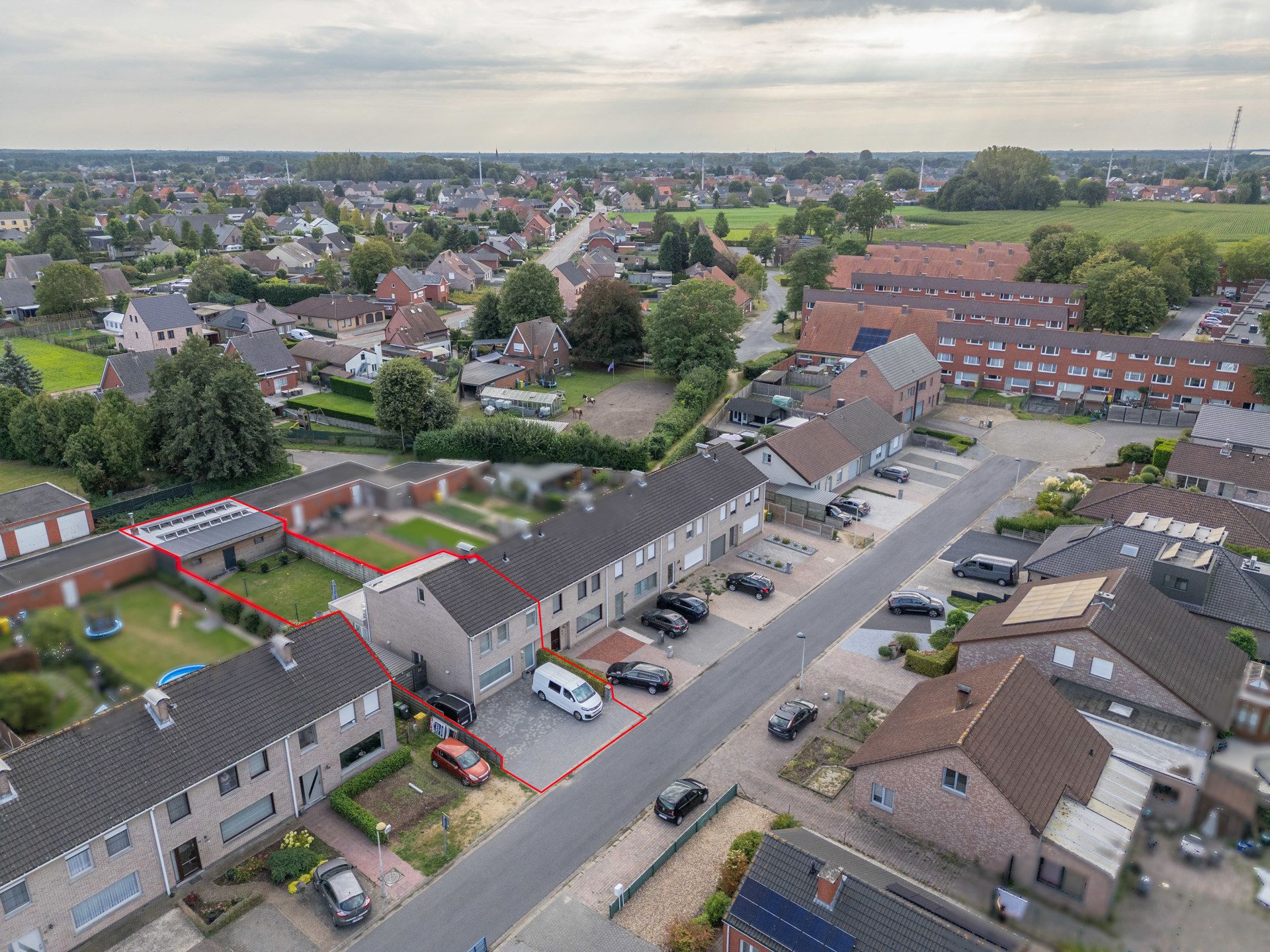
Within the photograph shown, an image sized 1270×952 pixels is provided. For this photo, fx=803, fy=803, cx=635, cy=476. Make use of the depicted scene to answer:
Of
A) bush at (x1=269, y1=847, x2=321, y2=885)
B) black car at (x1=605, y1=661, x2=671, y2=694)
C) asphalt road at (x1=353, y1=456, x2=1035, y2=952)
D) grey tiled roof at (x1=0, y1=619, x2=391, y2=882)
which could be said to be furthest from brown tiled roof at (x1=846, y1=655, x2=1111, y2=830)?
grey tiled roof at (x1=0, y1=619, x2=391, y2=882)

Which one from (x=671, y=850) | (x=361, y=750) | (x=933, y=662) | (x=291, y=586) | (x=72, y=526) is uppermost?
(x=933, y=662)

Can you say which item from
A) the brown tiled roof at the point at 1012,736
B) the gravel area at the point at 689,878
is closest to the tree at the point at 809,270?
the brown tiled roof at the point at 1012,736

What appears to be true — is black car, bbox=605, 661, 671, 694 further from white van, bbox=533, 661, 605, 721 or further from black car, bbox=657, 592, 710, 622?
black car, bbox=657, 592, 710, 622

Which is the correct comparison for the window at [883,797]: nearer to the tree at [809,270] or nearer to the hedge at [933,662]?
the hedge at [933,662]

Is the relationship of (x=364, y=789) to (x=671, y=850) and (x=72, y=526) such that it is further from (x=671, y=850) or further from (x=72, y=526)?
(x=72, y=526)

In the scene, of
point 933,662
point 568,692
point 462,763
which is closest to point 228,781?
point 462,763

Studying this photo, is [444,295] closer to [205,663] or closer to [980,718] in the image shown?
[205,663]

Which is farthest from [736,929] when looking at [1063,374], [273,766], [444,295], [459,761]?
[444,295]
